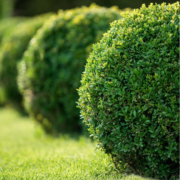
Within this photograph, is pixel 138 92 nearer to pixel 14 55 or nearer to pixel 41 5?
pixel 14 55

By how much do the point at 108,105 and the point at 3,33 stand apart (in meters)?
11.4

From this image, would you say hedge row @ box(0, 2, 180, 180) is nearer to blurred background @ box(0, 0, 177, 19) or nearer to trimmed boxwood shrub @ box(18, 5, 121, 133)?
trimmed boxwood shrub @ box(18, 5, 121, 133)

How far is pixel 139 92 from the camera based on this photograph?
119 inches

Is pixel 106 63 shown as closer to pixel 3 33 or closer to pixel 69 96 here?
pixel 69 96

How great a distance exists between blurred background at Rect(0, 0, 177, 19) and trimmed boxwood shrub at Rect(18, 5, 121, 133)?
44.4ft

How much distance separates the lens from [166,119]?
2.94m

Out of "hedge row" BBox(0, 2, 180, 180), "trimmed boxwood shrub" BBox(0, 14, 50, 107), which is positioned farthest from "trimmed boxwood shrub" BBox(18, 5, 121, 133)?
"trimmed boxwood shrub" BBox(0, 14, 50, 107)

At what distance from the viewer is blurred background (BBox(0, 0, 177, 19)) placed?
2008 cm

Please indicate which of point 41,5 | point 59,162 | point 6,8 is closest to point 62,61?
point 59,162

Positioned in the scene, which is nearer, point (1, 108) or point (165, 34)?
point (165, 34)

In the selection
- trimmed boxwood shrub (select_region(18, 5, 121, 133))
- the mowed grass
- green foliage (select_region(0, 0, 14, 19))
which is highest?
green foliage (select_region(0, 0, 14, 19))

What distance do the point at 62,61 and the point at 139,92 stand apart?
3140 millimetres

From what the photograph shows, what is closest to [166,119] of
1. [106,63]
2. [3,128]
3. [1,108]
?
[106,63]

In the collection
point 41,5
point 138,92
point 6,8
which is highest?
point 41,5
